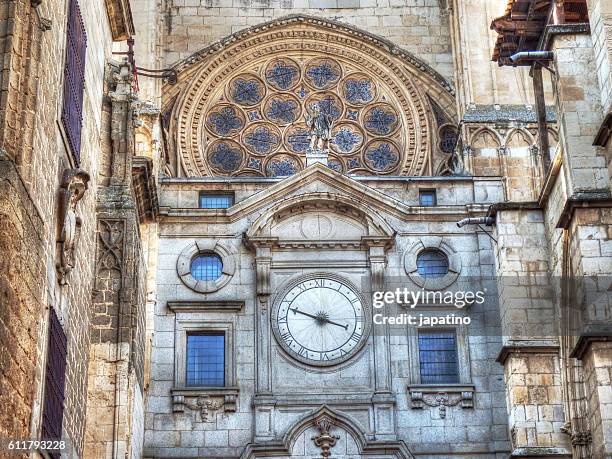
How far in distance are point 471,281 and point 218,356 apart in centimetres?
549

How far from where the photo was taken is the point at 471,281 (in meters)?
29.1

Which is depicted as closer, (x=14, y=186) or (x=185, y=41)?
(x=14, y=186)

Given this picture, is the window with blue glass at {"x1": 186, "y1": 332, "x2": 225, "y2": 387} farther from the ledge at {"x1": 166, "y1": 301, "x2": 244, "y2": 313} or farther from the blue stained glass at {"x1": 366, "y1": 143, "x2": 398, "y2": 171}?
the blue stained glass at {"x1": 366, "y1": 143, "x2": 398, "y2": 171}

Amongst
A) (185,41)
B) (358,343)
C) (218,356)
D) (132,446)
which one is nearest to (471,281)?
(358,343)

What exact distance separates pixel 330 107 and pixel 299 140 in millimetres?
1269

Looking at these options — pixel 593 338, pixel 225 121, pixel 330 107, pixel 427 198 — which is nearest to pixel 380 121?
pixel 330 107

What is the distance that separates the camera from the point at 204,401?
27406mm

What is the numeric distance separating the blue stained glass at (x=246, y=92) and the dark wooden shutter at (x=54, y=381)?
637 inches

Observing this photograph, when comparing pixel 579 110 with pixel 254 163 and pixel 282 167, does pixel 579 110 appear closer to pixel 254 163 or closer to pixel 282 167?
pixel 282 167

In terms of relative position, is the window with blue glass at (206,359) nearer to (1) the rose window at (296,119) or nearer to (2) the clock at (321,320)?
(2) the clock at (321,320)

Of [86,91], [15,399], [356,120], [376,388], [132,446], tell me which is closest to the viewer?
[15,399]

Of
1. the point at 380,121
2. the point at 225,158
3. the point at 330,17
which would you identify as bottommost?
the point at 225,158

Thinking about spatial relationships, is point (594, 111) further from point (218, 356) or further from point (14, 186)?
point (14, 186)

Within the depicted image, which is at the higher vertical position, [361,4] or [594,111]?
[361,4]
